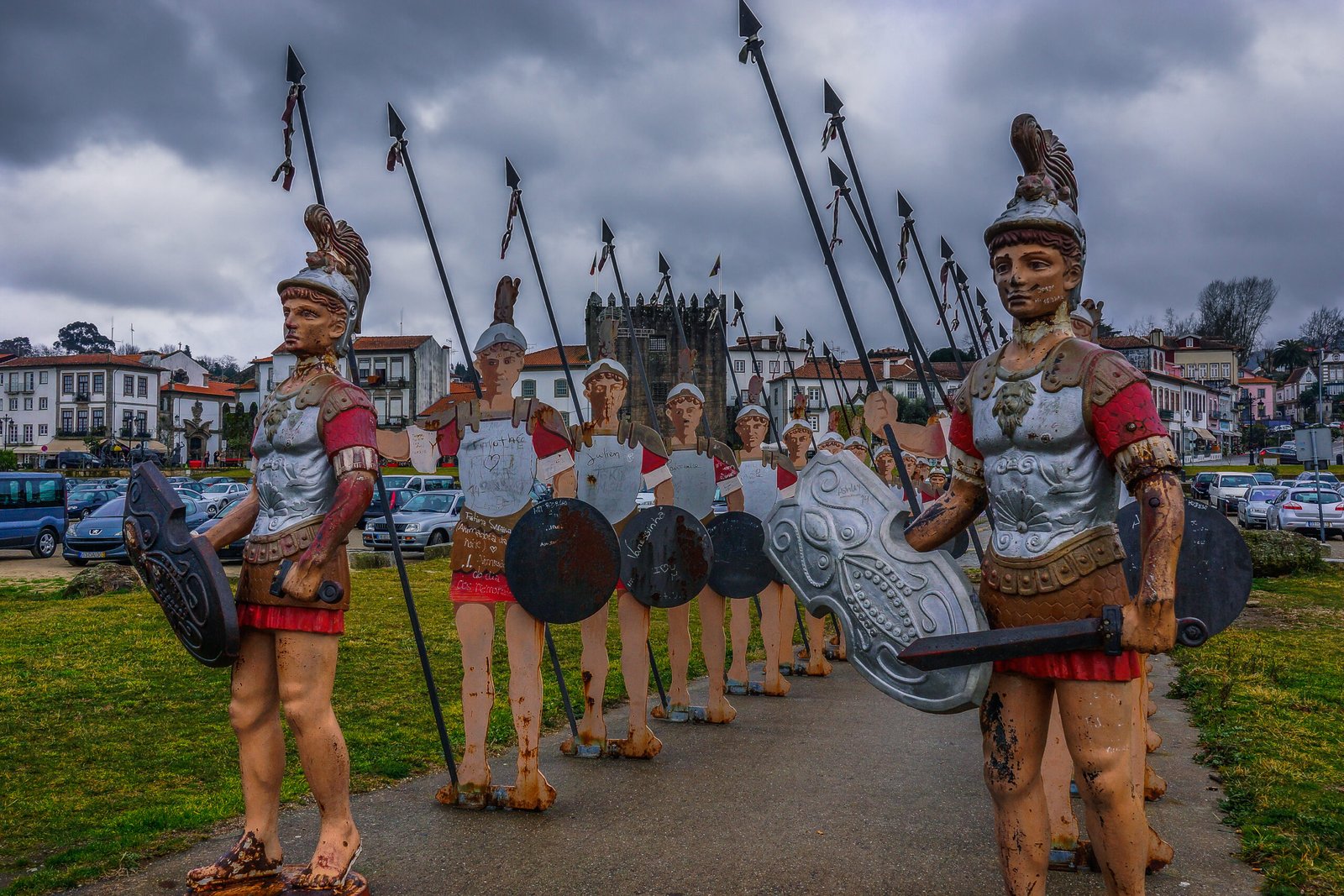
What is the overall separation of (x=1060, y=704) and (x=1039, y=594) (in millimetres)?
341

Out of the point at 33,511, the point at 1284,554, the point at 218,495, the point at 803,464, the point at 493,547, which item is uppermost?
the point at 218,495

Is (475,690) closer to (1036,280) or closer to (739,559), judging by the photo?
(739,559)

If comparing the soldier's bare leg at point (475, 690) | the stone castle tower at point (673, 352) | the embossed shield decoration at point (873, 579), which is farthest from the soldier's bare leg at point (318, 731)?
the stone castle tower at point (673, 352)

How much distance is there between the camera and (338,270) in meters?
4.20

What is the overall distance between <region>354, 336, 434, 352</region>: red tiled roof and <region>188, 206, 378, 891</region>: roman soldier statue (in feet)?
205

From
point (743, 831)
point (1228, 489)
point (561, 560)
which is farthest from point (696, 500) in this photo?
point (1228, 489)

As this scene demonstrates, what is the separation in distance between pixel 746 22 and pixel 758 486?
14.3 feet

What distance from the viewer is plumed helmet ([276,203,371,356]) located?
4.03 meters

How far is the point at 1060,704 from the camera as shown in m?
3.05

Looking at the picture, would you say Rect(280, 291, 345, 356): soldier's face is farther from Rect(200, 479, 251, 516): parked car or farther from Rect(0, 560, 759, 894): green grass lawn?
Rect(200, 479, 251, 516): parked car

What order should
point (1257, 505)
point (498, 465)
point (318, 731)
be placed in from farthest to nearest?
point (1257, 505), point (498, 465), point (318, 731)

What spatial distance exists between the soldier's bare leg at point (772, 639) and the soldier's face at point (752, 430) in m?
1.15

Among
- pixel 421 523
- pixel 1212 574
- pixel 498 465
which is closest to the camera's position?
pixel 1212 574

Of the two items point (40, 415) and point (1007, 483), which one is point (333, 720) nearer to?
point (1007, 483)
